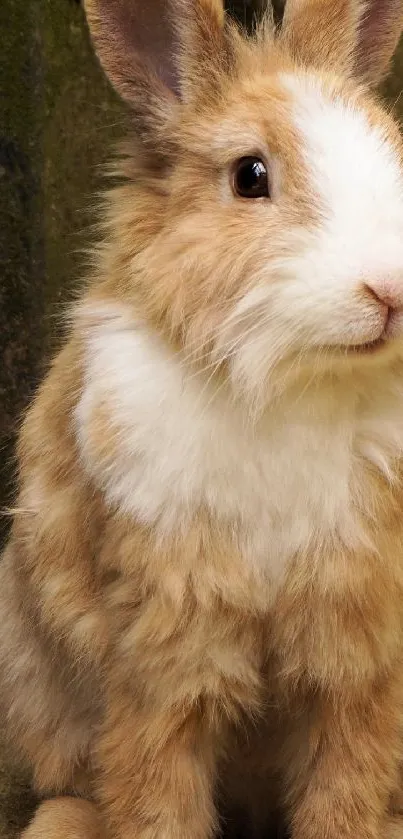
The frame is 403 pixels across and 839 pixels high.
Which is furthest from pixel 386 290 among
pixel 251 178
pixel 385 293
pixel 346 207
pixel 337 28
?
pixel 337 28

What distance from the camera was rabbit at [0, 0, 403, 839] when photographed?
3.37ft

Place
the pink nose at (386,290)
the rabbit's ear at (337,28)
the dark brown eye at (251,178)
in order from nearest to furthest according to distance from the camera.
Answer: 1. the pink nose at (386,290)
2. the dark brown eye at (251,178)
3. the rabbit's ear at (337,28)

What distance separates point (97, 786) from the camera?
1.28 meters

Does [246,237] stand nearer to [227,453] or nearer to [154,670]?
[227,453]

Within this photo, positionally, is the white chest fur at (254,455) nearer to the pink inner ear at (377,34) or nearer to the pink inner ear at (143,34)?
the pink inner ear at (143,34)

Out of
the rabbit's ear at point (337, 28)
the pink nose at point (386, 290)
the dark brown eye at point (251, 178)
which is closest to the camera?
the pink nose at point (386, 290)

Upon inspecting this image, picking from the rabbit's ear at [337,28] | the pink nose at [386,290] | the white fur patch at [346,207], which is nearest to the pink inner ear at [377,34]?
the rabbit's ear at [337,28]

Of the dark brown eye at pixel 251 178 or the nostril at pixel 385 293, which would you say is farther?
the dark brown eye at pixel 251 178

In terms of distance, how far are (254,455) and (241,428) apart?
34mm

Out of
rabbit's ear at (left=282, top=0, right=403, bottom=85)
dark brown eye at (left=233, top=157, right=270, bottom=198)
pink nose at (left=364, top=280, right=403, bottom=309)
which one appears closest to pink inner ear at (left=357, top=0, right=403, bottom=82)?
rabbit's ear at (left=282, top=0, right=403, bottom=85)

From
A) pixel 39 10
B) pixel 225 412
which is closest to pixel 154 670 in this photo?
pixel 225 412

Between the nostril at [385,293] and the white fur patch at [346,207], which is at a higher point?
the white fur patch at [346,207]

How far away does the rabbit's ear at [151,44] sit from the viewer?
112 centimetres

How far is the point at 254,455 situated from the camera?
43.2 inches
